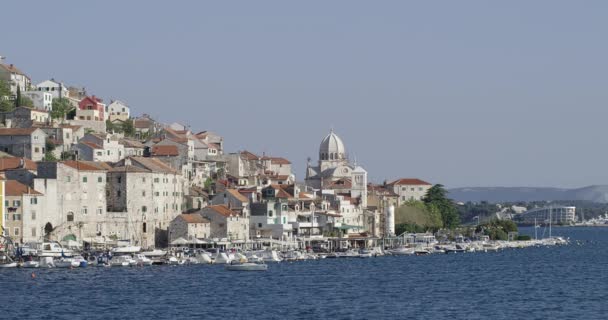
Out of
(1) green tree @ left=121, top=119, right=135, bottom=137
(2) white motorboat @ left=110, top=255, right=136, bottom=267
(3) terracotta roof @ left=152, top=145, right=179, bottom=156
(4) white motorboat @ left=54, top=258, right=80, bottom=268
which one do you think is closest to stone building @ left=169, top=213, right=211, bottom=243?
(2) white motorboat @ left=110, top=255, right=136, bottom=267

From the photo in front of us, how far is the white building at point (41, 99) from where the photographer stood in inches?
5012

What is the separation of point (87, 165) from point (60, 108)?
85.2 ft

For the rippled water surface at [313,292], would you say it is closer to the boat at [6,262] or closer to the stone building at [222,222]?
the boat at [6,262]

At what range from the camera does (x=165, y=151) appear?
118 metres

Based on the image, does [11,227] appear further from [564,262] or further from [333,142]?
[333,142]

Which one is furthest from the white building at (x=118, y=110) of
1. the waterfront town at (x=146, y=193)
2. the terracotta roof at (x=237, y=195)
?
the terracotta roof at (x=237, y=195)

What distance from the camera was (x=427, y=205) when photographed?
15462 centimetres

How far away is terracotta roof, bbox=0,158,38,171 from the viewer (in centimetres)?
10056

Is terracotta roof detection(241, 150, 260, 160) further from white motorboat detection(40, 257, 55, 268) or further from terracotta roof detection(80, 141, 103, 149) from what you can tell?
white motorboat detection(40, 257, 55, 268)

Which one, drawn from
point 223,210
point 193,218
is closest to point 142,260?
point 193,218

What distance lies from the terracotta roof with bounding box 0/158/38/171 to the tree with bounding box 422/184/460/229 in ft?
214

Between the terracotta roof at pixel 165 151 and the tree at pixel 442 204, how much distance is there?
151 feet

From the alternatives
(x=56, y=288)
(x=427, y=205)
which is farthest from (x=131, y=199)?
(x=427, y=205)

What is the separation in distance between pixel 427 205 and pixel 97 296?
3513 inches
